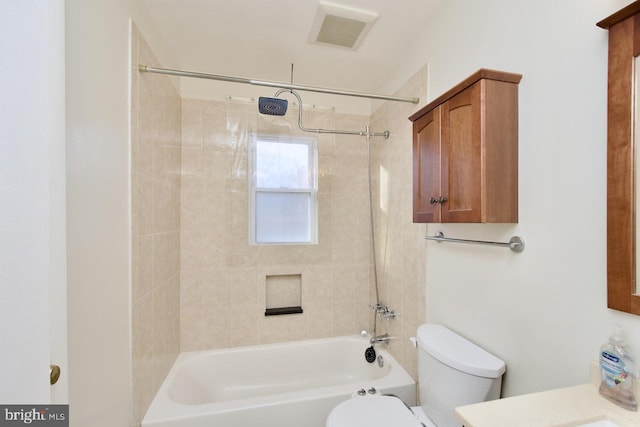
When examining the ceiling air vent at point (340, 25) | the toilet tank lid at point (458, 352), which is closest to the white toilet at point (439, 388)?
the toilet tank lid at point (458, 352)

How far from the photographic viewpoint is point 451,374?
1093 mm

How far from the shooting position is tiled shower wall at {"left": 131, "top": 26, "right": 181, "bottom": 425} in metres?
1.33

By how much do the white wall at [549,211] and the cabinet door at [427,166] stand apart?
21cm

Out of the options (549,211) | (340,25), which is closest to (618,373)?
(549,211)

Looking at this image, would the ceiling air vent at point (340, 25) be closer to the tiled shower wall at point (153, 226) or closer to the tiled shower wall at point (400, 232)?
the tiled shower wall at point (400, 232)

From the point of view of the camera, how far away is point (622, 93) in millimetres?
708

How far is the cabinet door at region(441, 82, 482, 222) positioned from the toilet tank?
553 mm

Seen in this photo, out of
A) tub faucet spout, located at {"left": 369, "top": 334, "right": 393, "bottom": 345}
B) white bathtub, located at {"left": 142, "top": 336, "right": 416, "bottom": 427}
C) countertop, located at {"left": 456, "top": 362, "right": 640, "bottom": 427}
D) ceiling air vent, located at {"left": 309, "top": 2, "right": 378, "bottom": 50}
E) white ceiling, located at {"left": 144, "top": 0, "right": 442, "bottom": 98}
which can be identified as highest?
white ceiling, located at {"left": 144, "top": 0, "right": 442, "bottom": 98}

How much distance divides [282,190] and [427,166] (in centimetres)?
129

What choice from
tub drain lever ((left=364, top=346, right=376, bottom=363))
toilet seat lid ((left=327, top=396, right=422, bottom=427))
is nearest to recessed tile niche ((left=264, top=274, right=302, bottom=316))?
tub drain lever ((left=364, top=346, right=376, bottom=363))

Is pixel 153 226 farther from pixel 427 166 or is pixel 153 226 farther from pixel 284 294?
pixel 427 166

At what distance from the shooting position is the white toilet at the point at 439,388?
1028 millimetres

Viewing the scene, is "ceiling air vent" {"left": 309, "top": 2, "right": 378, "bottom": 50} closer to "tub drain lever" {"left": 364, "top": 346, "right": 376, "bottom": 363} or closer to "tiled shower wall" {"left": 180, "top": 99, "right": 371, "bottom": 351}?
"tiled shower wall" {"left": 180, "top": 99, "right": 371, "bottom": 351}

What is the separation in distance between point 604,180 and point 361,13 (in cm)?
135
